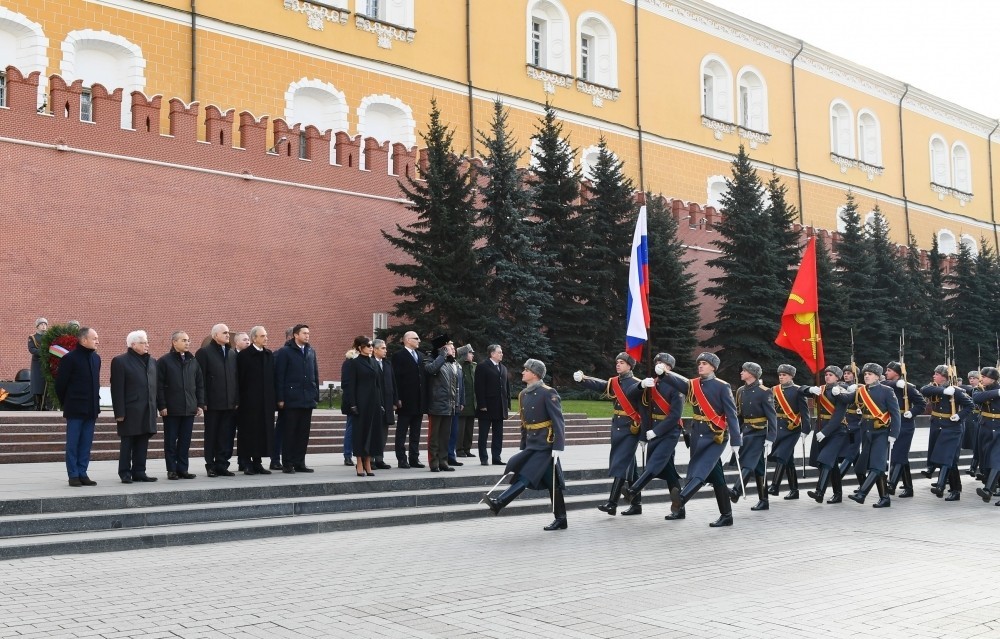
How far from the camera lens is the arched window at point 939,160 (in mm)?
48188

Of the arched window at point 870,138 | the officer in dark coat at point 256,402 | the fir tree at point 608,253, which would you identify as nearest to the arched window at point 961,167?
the arched window at point 870,138

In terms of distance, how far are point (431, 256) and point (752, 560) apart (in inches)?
562

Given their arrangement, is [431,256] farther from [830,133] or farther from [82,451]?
[830,133]

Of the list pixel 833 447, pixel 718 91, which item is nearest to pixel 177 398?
pixel 833 447

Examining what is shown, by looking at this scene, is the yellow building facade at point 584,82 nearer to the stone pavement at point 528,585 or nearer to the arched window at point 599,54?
the arched window at point 599,54

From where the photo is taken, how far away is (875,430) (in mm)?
12289

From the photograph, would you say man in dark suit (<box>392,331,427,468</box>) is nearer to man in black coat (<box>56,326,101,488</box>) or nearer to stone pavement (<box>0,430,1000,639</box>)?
stone pavement (<box>0,430,1000,639</box>)

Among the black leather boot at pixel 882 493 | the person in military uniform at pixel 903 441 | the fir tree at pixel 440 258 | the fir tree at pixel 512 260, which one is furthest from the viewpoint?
the fir tree at pixel 512 260

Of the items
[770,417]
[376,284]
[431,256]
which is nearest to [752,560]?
[770,417]

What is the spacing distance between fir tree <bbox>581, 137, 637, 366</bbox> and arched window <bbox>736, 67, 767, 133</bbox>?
13.8m

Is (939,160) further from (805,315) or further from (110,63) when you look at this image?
(110,63)

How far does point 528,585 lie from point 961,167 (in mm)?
49183

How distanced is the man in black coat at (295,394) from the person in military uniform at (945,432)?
7329mm

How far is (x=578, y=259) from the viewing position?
25234 mm
